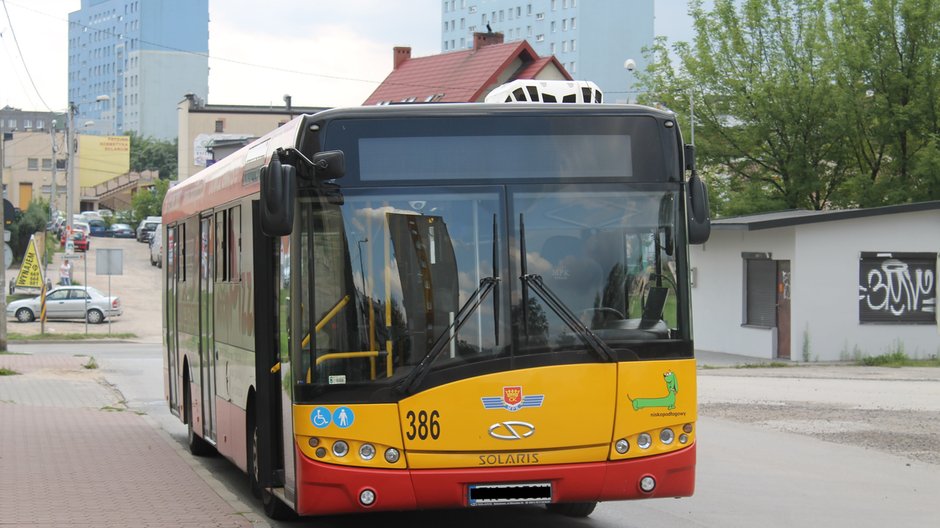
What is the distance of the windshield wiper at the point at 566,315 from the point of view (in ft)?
25.6

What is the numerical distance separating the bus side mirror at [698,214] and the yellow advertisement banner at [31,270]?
37.0 meters

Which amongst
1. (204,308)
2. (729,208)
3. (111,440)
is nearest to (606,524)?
(204,308)

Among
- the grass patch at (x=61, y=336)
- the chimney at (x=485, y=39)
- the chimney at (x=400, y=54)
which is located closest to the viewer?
the grass patch at (x=61, y=336)

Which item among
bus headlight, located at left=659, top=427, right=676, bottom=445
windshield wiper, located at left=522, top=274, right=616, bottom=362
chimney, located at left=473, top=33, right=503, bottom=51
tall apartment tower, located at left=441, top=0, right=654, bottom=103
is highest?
tall apartment tower, located at left=441, top=0, right=654, bottom=103

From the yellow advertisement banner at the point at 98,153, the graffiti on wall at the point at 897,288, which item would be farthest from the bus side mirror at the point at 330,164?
the yellow advertisement banner at the point at 98,153

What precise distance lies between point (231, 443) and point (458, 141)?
4.08m

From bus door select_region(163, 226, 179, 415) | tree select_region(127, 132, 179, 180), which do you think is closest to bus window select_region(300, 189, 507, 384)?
bus door select_region(163, 226, 179, 415)

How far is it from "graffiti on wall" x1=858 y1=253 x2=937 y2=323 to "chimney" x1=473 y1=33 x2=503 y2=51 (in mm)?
44652

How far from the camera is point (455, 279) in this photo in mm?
7762

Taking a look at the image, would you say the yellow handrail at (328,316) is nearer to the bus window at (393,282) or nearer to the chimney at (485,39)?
the bus window at (393,282)

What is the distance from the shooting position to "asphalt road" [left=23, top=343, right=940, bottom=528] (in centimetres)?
1002

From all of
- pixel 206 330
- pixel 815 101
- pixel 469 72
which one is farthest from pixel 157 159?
pixel 206 330

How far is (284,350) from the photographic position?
8352 mm

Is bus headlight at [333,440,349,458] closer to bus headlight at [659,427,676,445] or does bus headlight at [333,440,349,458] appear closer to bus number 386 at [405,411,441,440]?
bus number 386 at [405,411,441,440]
